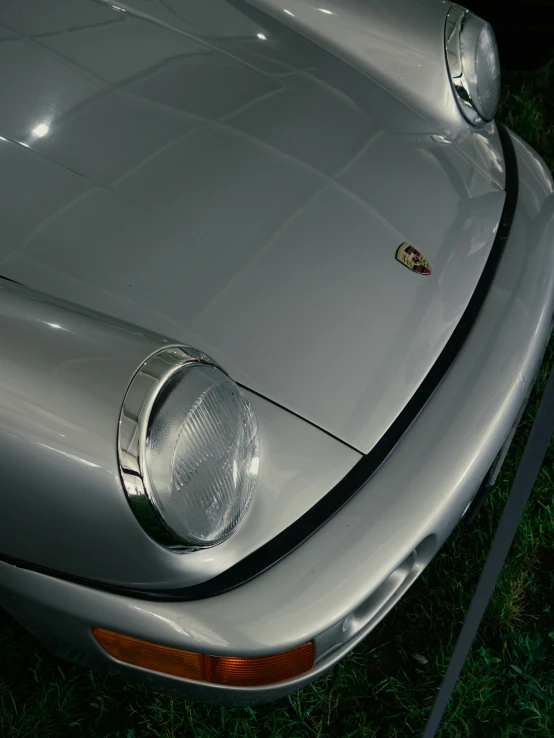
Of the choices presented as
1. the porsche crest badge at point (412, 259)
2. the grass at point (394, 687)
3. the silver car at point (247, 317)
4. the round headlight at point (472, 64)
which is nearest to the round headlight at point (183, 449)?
the silver car at point (247, 317)

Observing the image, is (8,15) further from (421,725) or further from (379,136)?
(421,725)

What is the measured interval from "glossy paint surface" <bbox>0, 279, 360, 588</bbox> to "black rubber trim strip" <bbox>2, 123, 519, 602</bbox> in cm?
2

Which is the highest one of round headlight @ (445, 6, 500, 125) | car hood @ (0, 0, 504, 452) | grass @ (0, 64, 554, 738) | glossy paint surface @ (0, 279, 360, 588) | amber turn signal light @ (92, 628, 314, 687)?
round headlight @ (445, 6, 500, 125)

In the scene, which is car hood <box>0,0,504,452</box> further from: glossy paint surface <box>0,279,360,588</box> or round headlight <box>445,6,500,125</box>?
glossy paint surface <box>0,279,360,588</box>

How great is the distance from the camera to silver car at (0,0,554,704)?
1077 millimetres

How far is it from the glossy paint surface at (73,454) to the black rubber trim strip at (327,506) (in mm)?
19

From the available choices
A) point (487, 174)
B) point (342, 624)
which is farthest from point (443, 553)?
point (487, 174)

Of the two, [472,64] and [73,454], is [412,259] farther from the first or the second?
[73,454]

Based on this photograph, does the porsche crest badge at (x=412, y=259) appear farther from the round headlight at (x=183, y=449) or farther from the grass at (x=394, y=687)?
the grass at (x=394, y=687)

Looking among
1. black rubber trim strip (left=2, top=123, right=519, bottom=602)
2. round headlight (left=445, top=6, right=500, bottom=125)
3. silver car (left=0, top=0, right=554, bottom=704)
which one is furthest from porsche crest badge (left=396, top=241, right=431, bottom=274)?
round headlight (left=445, top=6, right=500, bottom=125)

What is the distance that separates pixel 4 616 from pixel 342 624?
2.90 feet

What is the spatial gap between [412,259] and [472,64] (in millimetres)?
560

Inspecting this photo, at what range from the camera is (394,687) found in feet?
5.28

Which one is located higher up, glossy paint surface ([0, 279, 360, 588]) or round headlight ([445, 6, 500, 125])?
round headlight ([445, 6, 500, 125])
